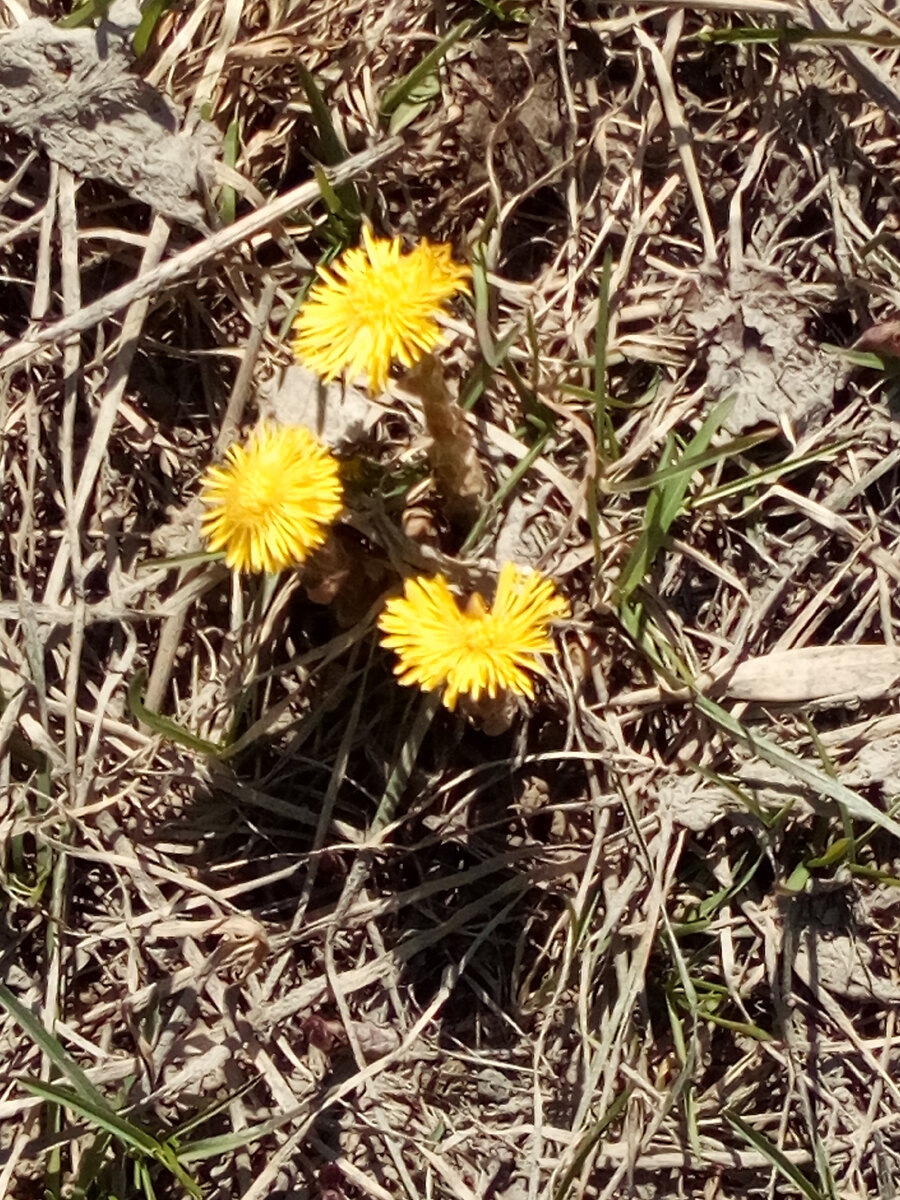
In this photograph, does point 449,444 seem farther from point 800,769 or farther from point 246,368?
point 800,769

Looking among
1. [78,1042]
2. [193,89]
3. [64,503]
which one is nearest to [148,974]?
[78,1042]

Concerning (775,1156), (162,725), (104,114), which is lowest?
(775,1156)

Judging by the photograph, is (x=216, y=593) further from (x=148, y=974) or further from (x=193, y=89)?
(x=193, y=89)

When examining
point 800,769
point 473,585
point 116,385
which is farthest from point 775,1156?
point 116,385

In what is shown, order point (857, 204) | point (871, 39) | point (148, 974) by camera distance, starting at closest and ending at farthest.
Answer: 1. point (871, 39)
2. point (857, 204)
3. point (148, 974)

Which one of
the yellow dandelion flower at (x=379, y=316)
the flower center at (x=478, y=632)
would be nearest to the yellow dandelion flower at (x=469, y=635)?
the flower center at (x=478, y=632)

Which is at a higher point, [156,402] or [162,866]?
[156,402]
